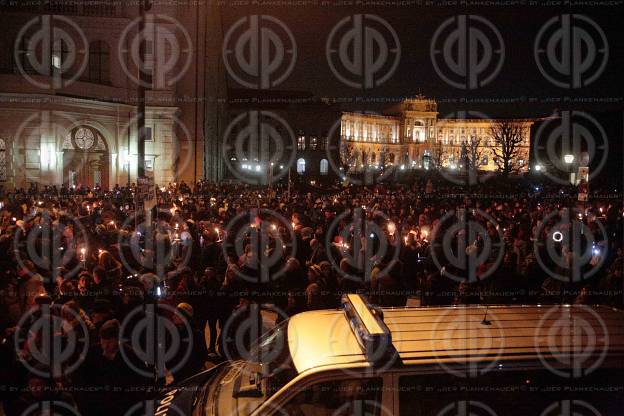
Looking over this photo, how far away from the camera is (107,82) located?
3978cm

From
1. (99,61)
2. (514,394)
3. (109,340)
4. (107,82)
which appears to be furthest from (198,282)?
(99,61)

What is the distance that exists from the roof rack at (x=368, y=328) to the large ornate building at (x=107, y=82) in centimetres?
3308

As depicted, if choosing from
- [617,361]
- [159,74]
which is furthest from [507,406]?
[159,74]

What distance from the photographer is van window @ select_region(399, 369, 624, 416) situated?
3.36 meters

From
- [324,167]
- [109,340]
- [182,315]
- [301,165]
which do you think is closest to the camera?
[109,340]

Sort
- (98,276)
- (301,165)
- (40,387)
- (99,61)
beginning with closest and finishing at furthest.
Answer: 1. (40,387)
2. (98,276)
3. (99,61)
4. (301,165)

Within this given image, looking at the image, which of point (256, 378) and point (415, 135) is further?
point (415, 135)

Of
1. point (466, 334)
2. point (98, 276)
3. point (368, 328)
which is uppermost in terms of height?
point (368, 328)

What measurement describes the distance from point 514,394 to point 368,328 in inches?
36.6

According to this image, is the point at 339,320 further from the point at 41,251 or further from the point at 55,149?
the point at 55,149

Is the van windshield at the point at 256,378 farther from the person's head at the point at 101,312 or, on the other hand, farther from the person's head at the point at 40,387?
the person's head at the point at 101,312

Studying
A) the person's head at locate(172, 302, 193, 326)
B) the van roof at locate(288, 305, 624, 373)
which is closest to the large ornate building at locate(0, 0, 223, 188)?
the person's head at locate(172, 302, 193, 326)

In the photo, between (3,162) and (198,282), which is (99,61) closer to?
(3,162)

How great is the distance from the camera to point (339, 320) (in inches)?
173
